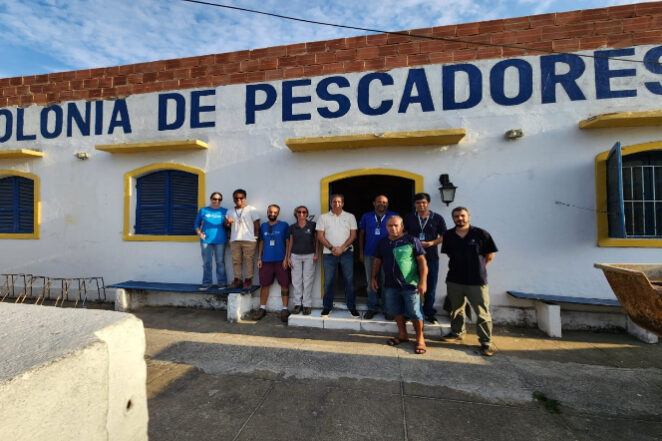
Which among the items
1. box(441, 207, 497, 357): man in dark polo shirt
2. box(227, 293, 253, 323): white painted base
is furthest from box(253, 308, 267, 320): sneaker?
box(441, 207, 497, 357): man in dark polo shirt

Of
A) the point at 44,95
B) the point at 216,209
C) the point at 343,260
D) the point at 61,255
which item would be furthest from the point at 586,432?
the point at 44,95

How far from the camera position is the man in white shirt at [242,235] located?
4984 millimetres

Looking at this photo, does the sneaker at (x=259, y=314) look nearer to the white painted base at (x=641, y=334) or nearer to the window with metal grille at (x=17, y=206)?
the white painted base at (x=641, y=334)

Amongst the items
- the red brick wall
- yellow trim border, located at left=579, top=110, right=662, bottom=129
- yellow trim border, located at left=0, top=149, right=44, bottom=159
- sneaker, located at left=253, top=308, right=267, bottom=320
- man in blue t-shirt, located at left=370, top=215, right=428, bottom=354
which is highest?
the red brick wall

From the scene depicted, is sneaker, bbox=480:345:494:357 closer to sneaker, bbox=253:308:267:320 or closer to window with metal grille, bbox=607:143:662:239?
window with metal grille, bbox=607:143:662:239

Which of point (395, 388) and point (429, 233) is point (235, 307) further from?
point (429, 233)

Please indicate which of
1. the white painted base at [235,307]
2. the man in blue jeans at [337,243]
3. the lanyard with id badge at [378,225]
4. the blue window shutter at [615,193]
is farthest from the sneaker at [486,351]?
the white painted base at [235,307]

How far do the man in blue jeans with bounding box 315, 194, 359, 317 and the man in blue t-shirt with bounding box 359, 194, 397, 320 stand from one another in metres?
0.17

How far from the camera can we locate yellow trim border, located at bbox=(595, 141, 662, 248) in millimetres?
4242

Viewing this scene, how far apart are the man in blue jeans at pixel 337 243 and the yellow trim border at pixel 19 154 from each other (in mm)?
6033

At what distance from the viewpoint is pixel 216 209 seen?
5125 mm

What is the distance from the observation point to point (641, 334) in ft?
13.2

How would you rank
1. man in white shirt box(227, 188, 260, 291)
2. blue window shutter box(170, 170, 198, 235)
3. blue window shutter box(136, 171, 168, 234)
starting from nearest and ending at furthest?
man in white shirt box(227, 188, 260, 291), blue window shutter box(170, 170, 198, 235), blue window shutter box(136, 171, 168, 234)

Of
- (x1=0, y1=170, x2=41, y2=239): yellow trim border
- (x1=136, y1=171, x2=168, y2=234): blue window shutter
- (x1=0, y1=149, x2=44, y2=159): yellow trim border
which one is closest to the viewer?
(x1=136, y1=171, x2=168, y2=234): blue window shutter
